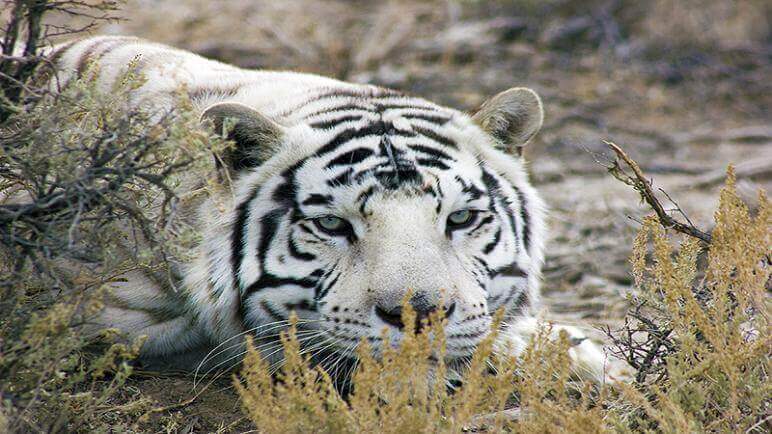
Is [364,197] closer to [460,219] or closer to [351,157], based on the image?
[351,157]

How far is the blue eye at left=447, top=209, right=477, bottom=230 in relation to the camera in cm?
351

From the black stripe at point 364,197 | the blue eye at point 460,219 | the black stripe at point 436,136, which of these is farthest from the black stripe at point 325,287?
the black stripe at point 436,136

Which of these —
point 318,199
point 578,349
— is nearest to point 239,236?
point 318,199

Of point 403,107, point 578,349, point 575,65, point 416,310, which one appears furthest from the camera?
point 575,65

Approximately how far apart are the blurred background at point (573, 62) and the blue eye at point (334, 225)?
3.14 m

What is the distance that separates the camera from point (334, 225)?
3447mm

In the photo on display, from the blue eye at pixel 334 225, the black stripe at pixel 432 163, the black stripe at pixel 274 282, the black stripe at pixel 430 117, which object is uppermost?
the black stripe at pixel 430 117

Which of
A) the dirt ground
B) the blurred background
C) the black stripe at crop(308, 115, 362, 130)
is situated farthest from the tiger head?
the blurred background

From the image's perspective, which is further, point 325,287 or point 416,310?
point 325,287

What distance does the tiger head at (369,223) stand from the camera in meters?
3.24

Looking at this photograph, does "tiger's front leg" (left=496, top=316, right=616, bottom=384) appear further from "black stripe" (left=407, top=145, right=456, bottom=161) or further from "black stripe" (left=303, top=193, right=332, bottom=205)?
"black stripe" (left=303, top=193, right=332, bottom=205)

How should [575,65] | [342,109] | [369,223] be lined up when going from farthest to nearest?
1. [575,65]
2. [342,109]
3. [369,223]

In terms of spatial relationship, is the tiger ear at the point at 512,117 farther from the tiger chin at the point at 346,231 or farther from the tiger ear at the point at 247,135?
the tiger ear at the point at 247,135

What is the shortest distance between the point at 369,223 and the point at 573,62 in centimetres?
620
